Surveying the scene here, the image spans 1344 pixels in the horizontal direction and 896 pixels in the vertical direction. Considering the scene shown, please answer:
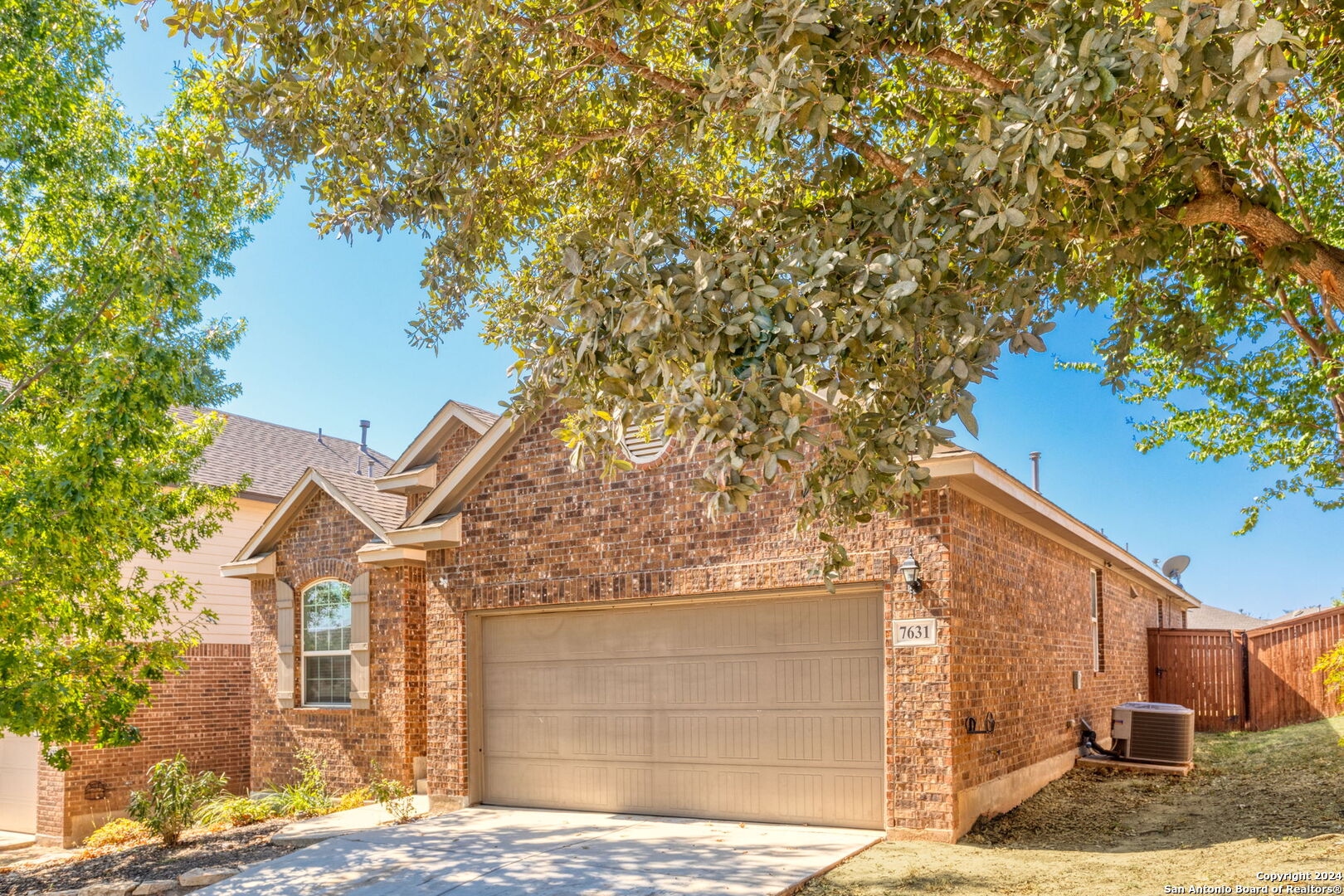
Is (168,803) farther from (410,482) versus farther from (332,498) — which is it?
(410,482)

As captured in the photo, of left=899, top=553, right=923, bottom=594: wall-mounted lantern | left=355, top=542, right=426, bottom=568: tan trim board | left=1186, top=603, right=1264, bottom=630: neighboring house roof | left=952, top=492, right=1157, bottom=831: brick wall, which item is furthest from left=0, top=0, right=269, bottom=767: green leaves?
left=1186, top=603, right=1264, bottom=630: neighboring house roof

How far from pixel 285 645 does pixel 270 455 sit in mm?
6992

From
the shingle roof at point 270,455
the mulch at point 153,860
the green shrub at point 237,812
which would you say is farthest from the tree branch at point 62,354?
the shingle roof at point 270,455

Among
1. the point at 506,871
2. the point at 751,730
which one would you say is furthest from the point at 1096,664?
the point at 506,871

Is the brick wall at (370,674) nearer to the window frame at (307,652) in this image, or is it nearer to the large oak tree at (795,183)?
the window frame at (307,652)

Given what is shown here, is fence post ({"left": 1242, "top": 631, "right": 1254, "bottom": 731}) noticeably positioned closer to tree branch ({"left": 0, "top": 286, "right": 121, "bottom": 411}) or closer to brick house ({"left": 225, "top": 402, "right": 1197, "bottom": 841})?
brick house ({"left": 225, "top": 402, "right": 1197, "bottom": 841})

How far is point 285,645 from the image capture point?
51.4 feet

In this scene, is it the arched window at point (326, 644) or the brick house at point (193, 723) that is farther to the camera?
the brick house at point (193, 723)

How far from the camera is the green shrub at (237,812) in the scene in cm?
1320

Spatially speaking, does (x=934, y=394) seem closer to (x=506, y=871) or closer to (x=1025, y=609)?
(x=506, y=871)

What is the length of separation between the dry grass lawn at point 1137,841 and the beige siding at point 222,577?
13.1 metres

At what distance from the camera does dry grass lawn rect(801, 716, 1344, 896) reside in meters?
7.80

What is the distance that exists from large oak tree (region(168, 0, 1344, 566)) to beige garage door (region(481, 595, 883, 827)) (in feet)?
6.34

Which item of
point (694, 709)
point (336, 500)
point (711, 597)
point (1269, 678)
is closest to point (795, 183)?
point (711, 597)
